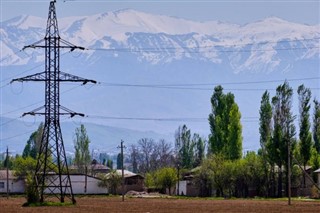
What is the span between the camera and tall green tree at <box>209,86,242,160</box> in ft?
437

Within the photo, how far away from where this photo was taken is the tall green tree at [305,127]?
398 ft

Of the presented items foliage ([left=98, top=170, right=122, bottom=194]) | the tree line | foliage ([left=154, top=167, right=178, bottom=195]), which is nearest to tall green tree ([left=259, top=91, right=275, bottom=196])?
the tree line

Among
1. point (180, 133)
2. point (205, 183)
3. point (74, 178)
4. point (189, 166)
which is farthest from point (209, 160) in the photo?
point (180, 133)

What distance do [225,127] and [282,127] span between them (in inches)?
675

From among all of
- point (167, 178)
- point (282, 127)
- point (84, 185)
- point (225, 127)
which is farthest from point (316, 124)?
point (84, 185)

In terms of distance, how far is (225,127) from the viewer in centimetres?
13550

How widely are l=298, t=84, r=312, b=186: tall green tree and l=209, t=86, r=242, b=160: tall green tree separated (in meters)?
10.0

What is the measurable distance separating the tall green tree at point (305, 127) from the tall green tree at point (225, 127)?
32.9ft

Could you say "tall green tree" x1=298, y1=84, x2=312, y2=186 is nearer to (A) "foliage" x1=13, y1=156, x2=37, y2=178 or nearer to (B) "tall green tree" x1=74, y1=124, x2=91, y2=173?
(A) "foliage" x1=13, y1=156, x2=37, y2=178

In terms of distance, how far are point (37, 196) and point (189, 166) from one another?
9933 centimetres

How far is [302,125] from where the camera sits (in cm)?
12450

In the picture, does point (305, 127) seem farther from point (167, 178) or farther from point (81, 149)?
point (81, 149)

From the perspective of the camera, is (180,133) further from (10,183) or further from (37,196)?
(37,196)

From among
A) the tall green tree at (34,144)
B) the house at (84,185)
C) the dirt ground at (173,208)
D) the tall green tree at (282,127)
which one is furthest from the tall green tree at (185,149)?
the dirt ground at (173,208)
